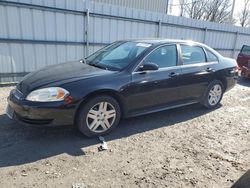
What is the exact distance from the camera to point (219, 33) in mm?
12195

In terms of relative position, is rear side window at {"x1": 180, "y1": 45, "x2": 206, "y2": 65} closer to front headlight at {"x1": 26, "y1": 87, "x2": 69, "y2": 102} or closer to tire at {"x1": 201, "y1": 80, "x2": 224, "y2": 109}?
tire at {"x1": 201, "y1": 80, "x2": 224, "y2": 109}

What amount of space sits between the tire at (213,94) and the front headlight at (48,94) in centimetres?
329

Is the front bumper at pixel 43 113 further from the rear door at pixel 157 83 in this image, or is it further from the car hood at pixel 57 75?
the rear door at pixel 157 83

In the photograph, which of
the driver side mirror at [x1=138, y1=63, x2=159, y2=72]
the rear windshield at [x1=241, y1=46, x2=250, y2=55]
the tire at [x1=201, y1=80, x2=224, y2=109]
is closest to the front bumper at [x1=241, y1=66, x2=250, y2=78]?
the rear windshield at [x1=241, y1=46, x2=250, y2=55]

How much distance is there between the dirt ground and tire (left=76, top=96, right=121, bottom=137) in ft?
0.54

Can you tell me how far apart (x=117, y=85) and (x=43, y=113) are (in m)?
1.21

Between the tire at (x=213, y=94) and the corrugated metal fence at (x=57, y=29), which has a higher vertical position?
the corrugated metal fence at (x=57, y=29)

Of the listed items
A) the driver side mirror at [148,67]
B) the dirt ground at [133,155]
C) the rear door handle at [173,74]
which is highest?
the driver side mirror at [148,67]

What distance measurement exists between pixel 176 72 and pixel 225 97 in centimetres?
292

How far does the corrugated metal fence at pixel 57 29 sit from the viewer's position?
20.9 ft

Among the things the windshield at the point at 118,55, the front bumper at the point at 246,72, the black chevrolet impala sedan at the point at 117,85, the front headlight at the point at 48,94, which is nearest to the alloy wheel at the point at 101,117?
the black chevrolet impala sedan at the point at 117,85

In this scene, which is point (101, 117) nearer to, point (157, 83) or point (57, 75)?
point (57, 75)

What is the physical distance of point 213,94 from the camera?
5320 mm

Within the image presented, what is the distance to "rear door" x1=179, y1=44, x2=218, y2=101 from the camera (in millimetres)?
4605
